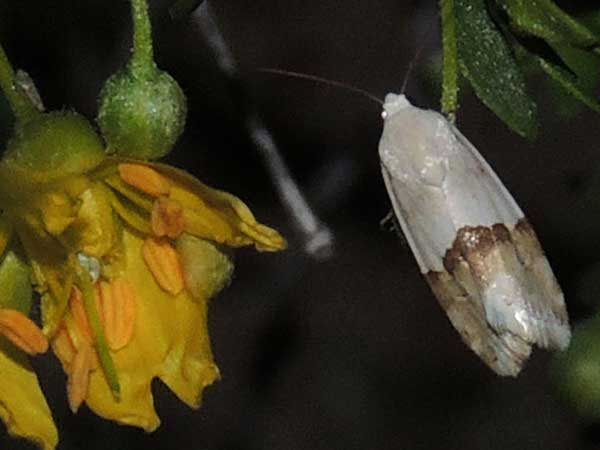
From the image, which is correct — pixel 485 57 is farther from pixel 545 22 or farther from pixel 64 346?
pixel 64 346

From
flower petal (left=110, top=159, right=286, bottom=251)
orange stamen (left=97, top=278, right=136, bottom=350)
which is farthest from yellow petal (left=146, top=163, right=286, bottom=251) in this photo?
orange stamen (left=97, top=278, right=136, bottom=350)

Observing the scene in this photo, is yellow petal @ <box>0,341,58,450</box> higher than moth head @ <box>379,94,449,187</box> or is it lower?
lower

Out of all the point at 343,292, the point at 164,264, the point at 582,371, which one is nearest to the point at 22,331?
the point at 164,264

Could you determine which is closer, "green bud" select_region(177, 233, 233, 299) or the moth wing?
"green bud" select_region(177, 233, 233, 299)

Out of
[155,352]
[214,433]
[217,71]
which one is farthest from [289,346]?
[155,352]

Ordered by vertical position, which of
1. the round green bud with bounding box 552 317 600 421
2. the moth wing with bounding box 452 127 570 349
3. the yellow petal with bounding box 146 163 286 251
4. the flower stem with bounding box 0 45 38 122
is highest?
the flower stem with bounding box 0 45 38 122

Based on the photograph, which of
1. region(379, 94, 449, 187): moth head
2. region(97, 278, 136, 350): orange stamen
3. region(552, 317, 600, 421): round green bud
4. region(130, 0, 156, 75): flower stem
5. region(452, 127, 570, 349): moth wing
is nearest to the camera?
region(130, 0, 156, 75): flower stem

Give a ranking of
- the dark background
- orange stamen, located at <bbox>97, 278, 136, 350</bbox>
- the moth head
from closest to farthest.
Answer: orange stamen, located at <bbox>97, 278, 136, 350</bbox> < the moth head < the dark background

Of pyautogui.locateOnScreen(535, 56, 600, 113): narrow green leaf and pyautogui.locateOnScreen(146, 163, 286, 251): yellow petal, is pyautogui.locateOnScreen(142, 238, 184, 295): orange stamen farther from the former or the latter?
pyautogui.locateOnScreen(535, 56, 600, 113): narrow green leaf
